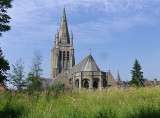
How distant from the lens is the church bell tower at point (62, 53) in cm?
5872

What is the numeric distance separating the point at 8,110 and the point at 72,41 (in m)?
57.0

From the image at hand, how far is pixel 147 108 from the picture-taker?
5.13 meters

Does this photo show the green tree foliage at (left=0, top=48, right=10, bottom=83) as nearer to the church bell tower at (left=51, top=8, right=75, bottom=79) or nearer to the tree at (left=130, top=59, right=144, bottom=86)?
the tree at (left=130, top=59, right=144, bottom=86)

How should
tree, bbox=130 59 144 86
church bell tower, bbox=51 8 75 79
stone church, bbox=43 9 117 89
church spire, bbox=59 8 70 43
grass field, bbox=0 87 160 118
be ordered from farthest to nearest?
church spire, bbox=59 8 70 43 < church bell tower, bbox=51 8 75 79 < stone church, bbox=43 9 117 89 < tree, bbox=130 59 144 86 < grass field, bbox=0 87 160 118

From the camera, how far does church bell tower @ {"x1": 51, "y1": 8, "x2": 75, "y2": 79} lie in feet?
193

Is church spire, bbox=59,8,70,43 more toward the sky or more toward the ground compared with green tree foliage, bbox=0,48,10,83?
more toward the sky

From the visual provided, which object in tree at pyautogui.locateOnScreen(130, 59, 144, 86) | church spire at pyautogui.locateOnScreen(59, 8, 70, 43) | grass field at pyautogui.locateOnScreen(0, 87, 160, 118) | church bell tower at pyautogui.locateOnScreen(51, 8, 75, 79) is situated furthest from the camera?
church spire at pyautogui.locateOnScreen(59, 8, 70, 43)

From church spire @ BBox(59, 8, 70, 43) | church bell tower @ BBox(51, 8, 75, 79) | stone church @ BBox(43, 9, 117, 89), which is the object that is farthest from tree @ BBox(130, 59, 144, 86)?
church spire @ BBox(59, 8, 70, 43)

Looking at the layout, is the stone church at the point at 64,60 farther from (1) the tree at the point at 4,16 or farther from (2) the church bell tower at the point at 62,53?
(1) the tree at the point at 4,16

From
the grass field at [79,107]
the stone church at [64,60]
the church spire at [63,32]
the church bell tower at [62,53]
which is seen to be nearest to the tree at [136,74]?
the stone church at [64,60]

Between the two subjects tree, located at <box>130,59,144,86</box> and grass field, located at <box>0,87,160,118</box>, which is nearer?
grass field, located at <box>0,87,160,118</box>

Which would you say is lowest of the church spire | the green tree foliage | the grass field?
the grass field

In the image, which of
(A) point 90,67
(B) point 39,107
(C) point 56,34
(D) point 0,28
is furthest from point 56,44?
(B) point 39,107

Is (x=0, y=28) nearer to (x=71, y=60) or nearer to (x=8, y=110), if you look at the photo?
(x=8, y=110)
